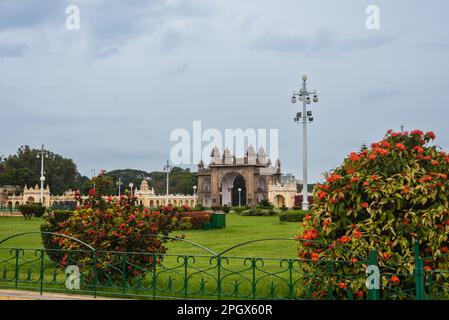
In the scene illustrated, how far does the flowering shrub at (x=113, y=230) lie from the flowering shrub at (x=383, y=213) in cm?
260

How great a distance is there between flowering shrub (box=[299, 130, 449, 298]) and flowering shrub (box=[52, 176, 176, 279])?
260 cm

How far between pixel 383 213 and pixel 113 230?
4.16m

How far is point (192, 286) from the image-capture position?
27.6ft

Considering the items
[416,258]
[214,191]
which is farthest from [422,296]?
[214,191]

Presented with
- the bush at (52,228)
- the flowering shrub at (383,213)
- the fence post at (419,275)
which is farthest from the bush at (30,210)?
the fence post at (419,275)

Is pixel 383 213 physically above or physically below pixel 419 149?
below

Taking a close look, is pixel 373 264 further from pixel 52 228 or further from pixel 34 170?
pixel 34 170

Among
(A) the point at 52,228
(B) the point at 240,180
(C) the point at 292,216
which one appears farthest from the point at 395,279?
(B) the point at 240,180

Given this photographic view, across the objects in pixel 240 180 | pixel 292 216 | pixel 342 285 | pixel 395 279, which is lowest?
pixel 292 216

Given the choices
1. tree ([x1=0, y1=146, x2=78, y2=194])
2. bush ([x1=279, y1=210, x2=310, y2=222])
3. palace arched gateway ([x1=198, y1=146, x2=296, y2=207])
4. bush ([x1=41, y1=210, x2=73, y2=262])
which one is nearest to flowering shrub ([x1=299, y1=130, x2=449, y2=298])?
bush ([x1=41, y1=210, x2=73, y2=262])

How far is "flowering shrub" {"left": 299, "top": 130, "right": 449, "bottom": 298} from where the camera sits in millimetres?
6312

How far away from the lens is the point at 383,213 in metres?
6.53

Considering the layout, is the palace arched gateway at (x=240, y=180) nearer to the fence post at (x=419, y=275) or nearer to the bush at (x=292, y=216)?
the bush at (x=292, y=216)
